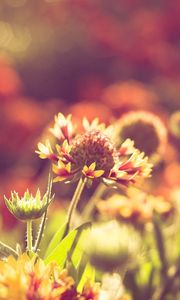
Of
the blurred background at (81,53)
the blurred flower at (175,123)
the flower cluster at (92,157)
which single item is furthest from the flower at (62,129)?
the blurred background at (81,53)

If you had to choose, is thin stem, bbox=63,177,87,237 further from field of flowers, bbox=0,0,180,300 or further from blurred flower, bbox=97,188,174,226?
blurred flower, bbox=97,188,174,226

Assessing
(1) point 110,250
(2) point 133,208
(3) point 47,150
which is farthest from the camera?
(2) point 133,208

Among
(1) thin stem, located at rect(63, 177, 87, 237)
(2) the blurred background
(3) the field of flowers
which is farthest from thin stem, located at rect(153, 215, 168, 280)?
(2) the blurred background

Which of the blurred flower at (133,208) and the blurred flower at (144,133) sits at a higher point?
the blurred flower at (144,133)

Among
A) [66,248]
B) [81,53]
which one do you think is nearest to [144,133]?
[66,248]

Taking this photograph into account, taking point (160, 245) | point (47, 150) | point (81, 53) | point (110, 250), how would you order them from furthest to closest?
point (81, 53), point (160, 245), point (47, 150), point (110, 250)

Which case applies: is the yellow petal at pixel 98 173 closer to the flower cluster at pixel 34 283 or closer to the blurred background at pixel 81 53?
the flower cluster at pixel 34 283

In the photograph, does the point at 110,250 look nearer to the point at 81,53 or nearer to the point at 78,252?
the point at 78,252
